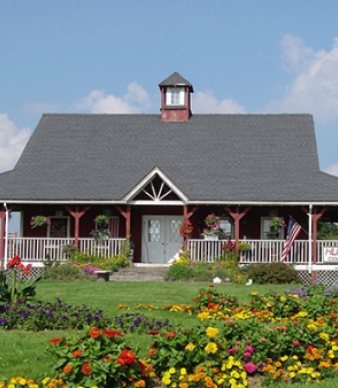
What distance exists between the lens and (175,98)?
31.4 metres

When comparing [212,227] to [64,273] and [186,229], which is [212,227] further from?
[64,273]

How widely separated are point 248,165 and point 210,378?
20.6 m

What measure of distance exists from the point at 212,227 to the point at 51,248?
6.10 m

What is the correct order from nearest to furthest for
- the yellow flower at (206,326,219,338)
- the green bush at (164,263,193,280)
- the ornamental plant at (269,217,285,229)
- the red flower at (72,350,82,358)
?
the red flower at (72,350,82,358) < the yellow flower at (206,326,219,338) < the green bush at (164,263,193,280) < the ornamental plant at (269,217,285,229)

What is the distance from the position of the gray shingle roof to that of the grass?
19.5 ft

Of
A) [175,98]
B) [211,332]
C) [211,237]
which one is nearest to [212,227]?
[211,237]

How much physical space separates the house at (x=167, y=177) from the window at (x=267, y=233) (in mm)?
39

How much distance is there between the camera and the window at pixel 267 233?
2705cm

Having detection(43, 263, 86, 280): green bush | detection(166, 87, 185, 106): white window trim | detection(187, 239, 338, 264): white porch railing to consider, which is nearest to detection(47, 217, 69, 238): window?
detection(43, 263, 86, 280): green bush

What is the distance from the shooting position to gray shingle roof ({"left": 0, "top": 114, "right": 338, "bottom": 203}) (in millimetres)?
25938

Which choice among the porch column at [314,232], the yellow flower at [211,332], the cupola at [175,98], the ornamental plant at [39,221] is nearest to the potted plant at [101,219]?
the ornamental plant at [39,221]

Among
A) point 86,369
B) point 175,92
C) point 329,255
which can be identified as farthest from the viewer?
point 175,92

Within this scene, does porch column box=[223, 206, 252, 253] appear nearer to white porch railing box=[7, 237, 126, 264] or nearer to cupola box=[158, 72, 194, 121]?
white porch railing box=[7, 237, 126, 264]

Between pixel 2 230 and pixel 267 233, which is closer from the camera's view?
pixel 2 230
